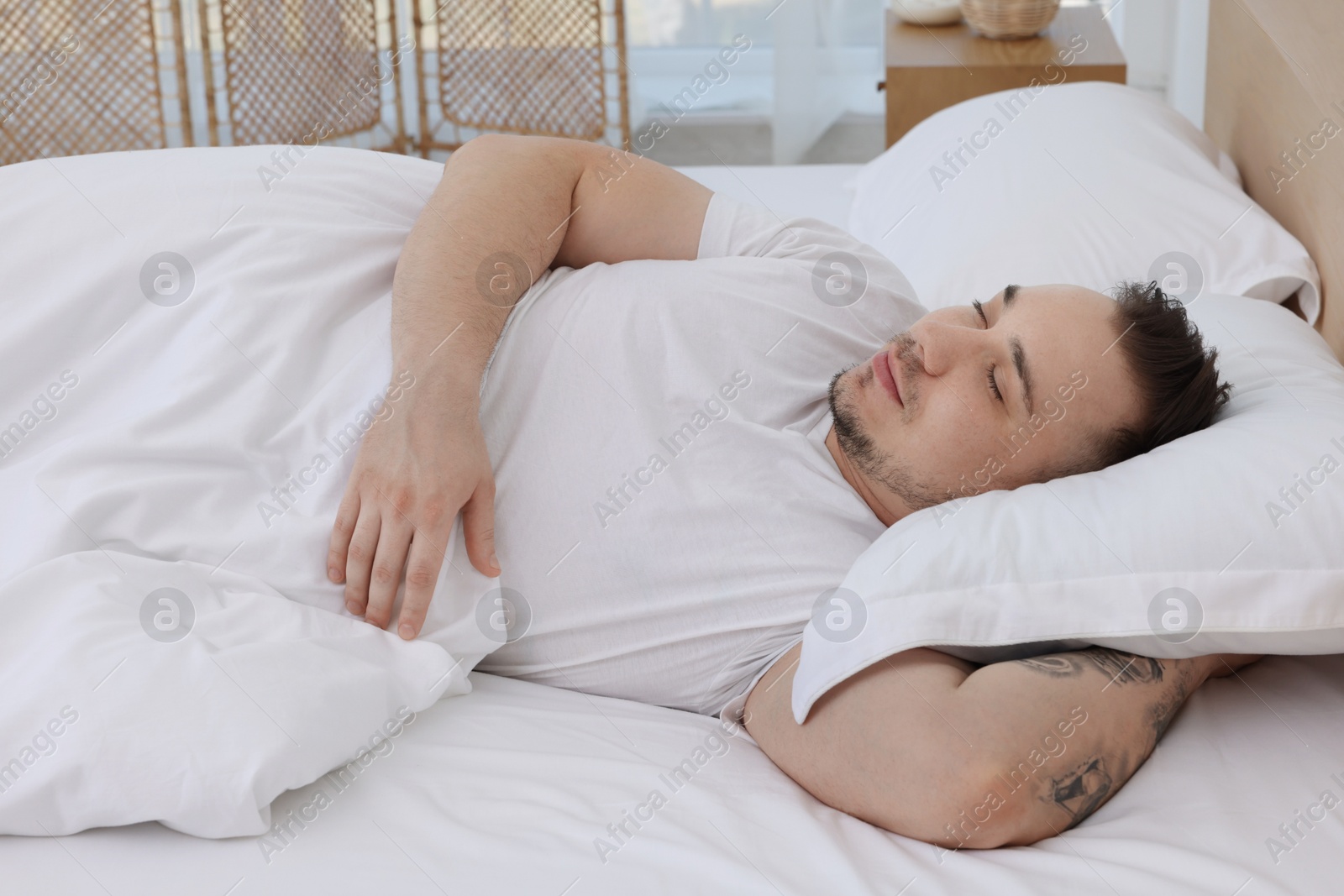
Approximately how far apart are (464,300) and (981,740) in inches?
23.7

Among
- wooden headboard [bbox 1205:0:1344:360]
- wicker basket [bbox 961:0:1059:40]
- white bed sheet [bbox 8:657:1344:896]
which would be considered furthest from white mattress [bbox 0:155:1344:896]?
wicker basket [bbox 961:0:1059:40]

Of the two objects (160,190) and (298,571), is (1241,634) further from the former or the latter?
(160,190)

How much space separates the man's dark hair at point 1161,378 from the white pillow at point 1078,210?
378mm

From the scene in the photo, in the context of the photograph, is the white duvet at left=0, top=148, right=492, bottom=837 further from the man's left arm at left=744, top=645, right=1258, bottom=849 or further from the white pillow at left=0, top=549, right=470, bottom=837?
the man's left arm at left=744, top=645, right=1258, bottom=849

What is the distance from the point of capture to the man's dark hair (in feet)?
3.26

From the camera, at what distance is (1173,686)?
2.75 ft

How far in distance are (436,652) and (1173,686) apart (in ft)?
1.85

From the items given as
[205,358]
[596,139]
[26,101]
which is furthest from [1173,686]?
[26,101]

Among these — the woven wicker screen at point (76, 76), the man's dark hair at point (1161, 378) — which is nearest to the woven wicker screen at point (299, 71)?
the woven wicker screen at point (76, 76)

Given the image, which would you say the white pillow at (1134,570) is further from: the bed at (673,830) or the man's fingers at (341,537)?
the man's fingers at (341,537)

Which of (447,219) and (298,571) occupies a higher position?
(447,219)

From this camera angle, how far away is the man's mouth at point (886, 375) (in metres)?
1.00

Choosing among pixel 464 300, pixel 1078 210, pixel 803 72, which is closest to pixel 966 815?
pixel 464 300

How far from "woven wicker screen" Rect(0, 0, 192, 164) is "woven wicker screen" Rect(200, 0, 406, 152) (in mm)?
141
